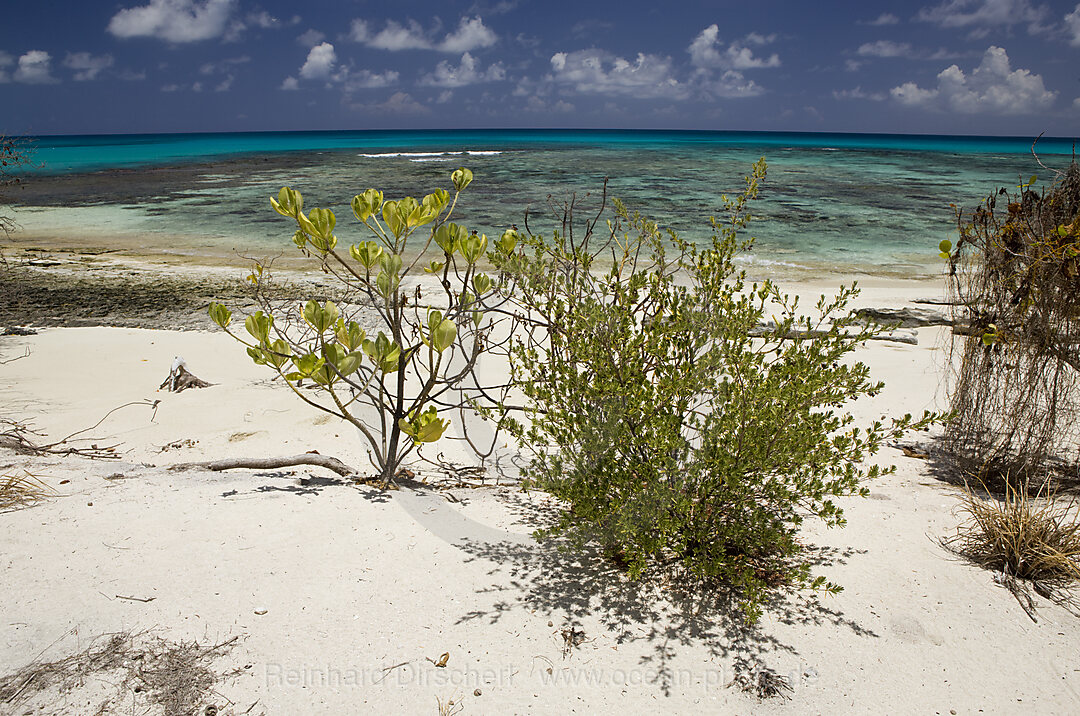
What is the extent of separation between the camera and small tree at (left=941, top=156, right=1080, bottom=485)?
338 cm

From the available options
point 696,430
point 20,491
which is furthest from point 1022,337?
point 20,491

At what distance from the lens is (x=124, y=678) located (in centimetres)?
204

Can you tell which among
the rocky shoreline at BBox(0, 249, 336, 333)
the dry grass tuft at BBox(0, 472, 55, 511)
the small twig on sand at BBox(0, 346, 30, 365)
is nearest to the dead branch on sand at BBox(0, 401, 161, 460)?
the dry grass tuft at BBox(0, 472, 55, 511)

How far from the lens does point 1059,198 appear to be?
3426 millimetres

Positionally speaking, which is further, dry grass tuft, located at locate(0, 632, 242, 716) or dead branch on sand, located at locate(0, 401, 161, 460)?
dead branch on sand, located at locate(0, 401, 161, 460)

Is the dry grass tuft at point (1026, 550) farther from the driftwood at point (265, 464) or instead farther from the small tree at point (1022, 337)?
the driftwood at point (265, 464)

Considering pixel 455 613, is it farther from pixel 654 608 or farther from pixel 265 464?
pixel 265 464

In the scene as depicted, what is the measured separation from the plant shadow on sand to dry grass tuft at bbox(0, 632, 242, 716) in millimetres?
903

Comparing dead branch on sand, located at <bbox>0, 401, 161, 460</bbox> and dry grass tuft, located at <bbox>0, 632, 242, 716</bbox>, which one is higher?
dry grass tuft, located at <bbox>0, 632, 242, 716</bbox>

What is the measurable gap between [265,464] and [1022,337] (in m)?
4.36

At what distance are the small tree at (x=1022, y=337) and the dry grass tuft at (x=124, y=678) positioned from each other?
363 centimetres

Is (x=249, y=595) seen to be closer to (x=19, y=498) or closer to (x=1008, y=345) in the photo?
(x=19, y=498)

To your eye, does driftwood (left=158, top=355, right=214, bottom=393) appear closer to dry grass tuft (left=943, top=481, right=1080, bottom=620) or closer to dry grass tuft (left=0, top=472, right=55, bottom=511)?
dry grass tuft (left=0, top=472, right=55, bottom=511)

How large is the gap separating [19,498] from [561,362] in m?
2.63
